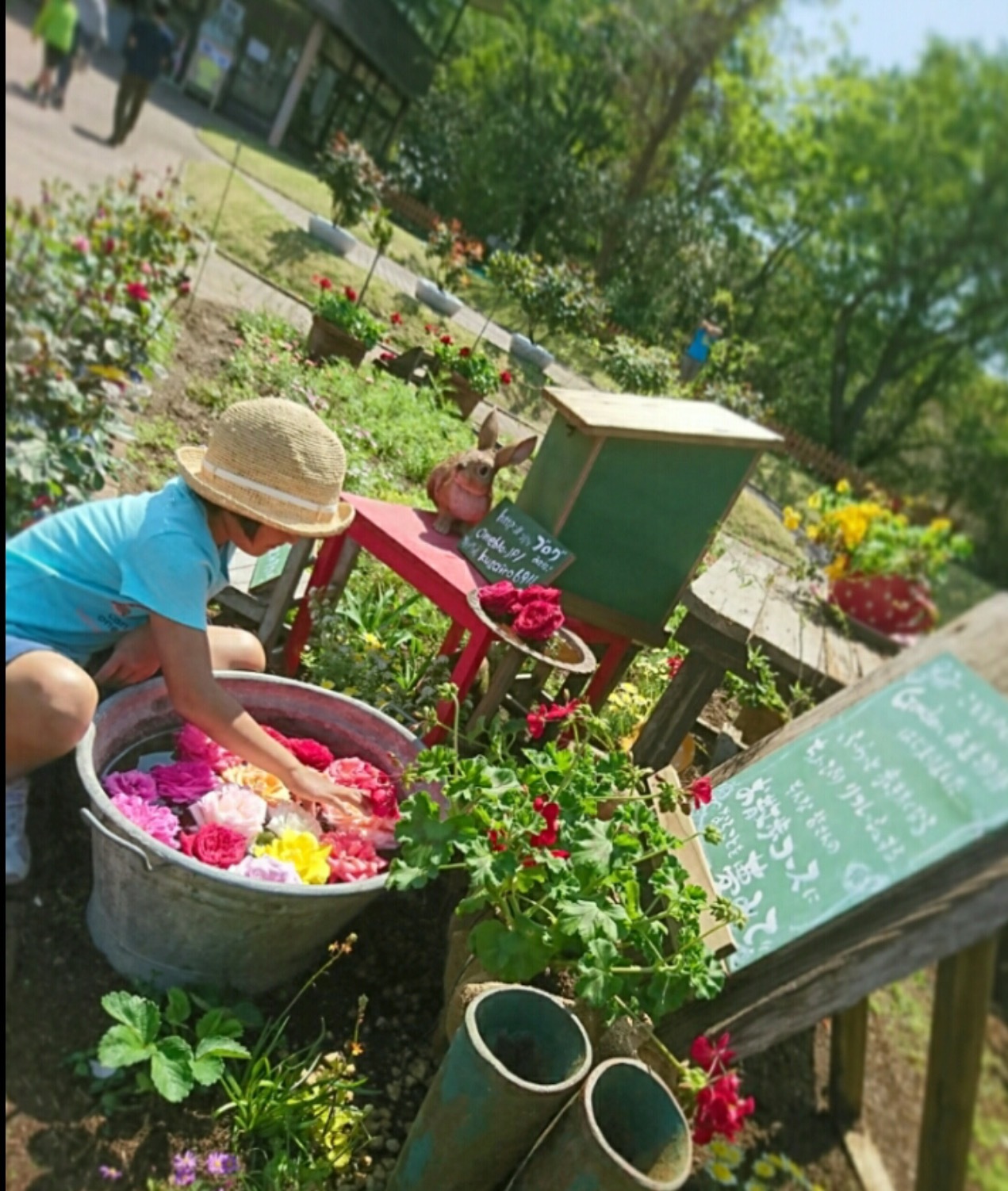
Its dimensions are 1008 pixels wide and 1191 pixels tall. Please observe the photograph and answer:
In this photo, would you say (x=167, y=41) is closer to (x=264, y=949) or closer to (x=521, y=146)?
(x=264, y=949)

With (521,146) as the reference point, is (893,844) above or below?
below

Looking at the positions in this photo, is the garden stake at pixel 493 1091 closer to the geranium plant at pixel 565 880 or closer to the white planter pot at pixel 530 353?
the geranium plant at pixel 565 880

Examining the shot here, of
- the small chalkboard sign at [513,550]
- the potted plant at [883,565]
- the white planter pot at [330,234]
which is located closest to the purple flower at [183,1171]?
the small chalkboard sign at [513,550]

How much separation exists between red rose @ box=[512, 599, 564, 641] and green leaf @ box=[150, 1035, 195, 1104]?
1.13 meters

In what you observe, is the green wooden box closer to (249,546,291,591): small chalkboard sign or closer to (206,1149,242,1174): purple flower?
(249,546,291,591): small chalkboard sign

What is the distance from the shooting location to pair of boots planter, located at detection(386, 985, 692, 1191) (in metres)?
1.42

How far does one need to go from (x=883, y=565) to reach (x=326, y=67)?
18.9 metres

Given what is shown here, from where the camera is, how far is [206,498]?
1933 millimetres

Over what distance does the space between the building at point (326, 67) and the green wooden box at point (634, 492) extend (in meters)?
14.3

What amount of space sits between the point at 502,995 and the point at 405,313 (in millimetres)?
7256

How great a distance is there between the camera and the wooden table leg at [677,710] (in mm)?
2734

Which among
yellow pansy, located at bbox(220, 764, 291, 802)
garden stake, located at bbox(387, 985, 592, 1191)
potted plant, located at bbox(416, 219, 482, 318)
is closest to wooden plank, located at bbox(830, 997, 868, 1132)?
garden stake, located at bbox(387, 985, 592, 1191)

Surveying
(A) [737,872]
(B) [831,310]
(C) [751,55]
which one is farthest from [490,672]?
(B) [831,310]

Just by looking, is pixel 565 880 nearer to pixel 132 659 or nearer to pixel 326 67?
pixel 132 659
